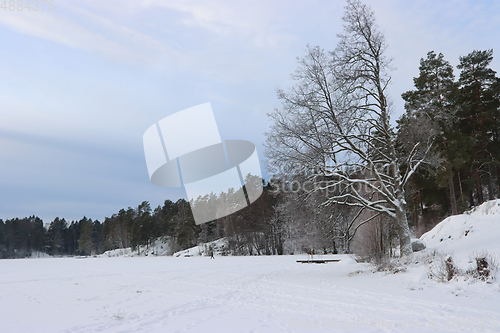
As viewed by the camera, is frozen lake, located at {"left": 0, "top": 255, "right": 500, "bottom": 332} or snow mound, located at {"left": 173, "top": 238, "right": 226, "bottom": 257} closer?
frozen lake, located at {"left": 0, "top": 255, "right": 500, "bottom": 332}

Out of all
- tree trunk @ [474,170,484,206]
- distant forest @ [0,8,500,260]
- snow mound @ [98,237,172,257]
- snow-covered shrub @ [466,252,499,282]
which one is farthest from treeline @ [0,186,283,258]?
tree trunk @ [474,170,484,206]

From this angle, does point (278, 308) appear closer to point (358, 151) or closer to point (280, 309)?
point (280, 309)

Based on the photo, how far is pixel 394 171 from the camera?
13.2 metres

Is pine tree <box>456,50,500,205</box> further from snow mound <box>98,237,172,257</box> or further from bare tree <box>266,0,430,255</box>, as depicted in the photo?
snow mound <box>98,237,172,257</box>

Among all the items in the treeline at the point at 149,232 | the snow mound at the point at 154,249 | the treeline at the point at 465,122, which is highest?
the treeline at the point at 465,122

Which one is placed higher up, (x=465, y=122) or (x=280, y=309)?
(x=465, y=122)

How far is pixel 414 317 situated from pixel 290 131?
29.2ft

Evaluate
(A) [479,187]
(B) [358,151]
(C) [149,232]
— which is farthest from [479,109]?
(C) [149,232]

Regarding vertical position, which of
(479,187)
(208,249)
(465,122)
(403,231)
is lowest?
(208,249)

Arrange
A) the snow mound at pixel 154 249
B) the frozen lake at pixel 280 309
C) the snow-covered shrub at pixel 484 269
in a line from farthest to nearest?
1. the snow mound at pixel 154 249
2. the snow-covered shrub at pixel 484 269
3. the frozen lake at pixel 280 309

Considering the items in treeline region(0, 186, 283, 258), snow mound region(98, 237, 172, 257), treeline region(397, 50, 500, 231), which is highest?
treeline region(397, 50, 500, 231)

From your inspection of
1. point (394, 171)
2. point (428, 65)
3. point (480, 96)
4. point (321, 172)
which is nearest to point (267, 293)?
point (321, 172)

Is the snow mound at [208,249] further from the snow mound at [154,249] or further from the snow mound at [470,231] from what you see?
the snow mound at [470,231]

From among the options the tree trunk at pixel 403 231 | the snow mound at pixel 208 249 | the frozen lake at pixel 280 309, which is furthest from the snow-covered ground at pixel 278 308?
the snow mound at pixel 208 249
